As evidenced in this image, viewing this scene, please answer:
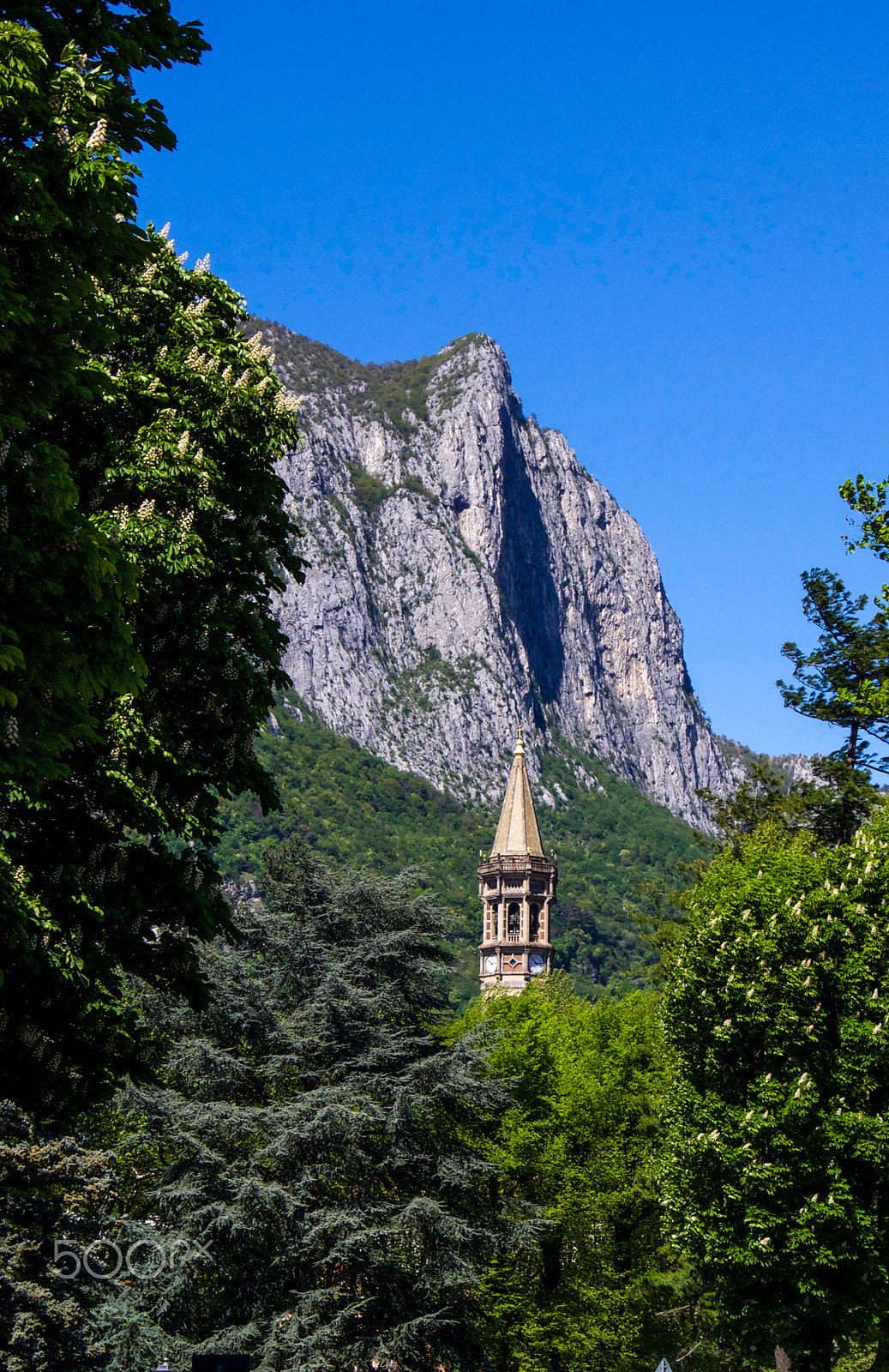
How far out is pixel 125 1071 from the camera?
41.4 ft

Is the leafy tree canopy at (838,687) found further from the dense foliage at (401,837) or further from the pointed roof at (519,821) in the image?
the dense foliage at (401,837)

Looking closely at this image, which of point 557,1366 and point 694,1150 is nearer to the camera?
point 694,1150

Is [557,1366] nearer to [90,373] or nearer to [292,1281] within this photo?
[292,1281]

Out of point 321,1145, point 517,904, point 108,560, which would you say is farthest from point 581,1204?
point 517,904

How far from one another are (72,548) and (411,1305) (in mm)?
20026

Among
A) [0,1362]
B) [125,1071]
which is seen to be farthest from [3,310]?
[0,1362]

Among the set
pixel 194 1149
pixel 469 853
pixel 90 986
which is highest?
pixel 469 853

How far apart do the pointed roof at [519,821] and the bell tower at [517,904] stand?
0.17 feet

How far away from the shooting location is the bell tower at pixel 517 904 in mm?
75562

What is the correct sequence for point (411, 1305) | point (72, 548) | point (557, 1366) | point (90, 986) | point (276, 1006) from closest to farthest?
point (72, 548) → point (90, 986) → point (411, 1305) → point (276, 1006) → point (557, 1366)

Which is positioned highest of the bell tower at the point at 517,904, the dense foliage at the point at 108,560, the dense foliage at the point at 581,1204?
the bell tower at the point at 517,904

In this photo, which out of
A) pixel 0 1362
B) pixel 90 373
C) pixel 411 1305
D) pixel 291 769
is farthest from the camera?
pixel 291 769

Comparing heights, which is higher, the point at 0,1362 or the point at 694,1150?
the point at 694,1150

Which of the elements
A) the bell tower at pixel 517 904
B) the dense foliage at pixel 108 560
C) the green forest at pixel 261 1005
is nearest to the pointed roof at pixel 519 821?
the bell tower at pixel 517 904
